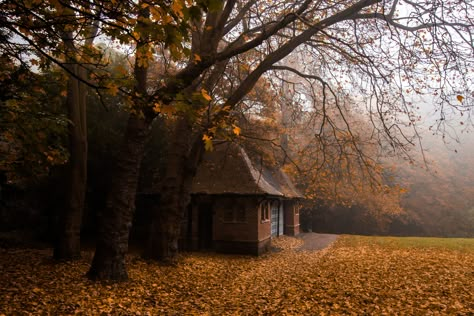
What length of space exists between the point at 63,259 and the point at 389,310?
413 inches

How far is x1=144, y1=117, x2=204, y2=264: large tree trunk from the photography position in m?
13.5

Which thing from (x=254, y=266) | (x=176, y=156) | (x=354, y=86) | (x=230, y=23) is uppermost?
(x=230, y=23)

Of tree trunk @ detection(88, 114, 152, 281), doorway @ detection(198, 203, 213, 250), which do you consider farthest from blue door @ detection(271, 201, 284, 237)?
tree trunk @ detection(88, 114, 152, 281)

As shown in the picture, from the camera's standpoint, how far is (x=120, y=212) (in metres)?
9.96

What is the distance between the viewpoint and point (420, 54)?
1080 cm

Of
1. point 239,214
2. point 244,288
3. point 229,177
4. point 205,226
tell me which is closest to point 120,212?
point 244,288

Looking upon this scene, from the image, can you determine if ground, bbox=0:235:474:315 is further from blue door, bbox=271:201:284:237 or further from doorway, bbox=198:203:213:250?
blue door, bbox=271:201:284:237

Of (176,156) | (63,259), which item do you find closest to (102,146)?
(176,156)

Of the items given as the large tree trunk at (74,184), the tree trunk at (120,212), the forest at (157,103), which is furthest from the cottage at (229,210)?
the tree trunk at (120,212)

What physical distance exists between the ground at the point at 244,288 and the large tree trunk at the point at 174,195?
78 centimetres

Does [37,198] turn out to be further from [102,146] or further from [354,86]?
[354,86]

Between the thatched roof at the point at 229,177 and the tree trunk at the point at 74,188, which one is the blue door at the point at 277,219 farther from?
the tree trunk at the point at 74,188

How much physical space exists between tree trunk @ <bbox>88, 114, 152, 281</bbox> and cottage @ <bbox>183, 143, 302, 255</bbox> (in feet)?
25.7

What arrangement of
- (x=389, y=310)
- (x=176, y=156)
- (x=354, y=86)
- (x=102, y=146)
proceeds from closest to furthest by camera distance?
1. (x=389, y=310)
2. (x=354, y=86)
3. (x=176, y=156)
4. (x=102, y=146)
